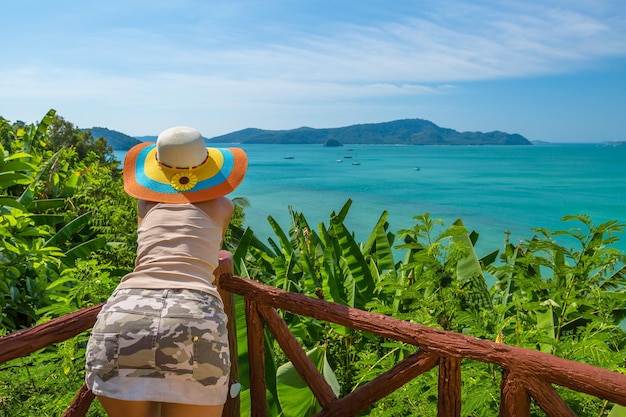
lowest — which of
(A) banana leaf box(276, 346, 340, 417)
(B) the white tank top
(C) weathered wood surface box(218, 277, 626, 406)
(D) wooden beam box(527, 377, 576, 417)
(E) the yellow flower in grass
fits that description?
(A) banana leaf box(276, 346, 340, 417)

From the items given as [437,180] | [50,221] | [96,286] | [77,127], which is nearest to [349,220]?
[77,127]

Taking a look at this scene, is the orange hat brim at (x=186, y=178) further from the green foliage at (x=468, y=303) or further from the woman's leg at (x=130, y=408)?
the green foliage at (x=468, y=303)

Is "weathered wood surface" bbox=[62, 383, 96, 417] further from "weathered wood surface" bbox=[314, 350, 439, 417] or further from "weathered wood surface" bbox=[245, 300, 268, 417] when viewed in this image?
"weathered wood surface" bbox=[314, 350, 439, 417]

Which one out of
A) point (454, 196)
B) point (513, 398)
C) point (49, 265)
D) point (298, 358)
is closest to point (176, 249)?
point (298, 358)

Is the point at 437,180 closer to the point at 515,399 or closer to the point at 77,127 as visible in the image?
the point at 77,127

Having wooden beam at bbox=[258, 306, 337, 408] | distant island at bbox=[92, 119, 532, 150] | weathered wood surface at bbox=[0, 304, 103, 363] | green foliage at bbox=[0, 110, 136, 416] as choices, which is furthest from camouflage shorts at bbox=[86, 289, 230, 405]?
distant island at bbox=[92, 119, 532, 150]

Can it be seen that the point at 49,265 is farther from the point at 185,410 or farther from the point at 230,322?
the point at 185,410

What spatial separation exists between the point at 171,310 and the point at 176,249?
0.73ft

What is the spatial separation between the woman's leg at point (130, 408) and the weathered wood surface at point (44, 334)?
0.37m

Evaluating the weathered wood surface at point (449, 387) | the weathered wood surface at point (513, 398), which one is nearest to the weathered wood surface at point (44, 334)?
the weathered wood surface at point (449, 387)

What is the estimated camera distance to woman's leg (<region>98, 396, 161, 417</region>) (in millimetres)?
1687

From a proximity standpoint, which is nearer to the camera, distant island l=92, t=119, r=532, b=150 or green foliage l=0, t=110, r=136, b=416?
green foliage l=0, t=110, r=136, b=416

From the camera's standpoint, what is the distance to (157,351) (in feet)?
5.28

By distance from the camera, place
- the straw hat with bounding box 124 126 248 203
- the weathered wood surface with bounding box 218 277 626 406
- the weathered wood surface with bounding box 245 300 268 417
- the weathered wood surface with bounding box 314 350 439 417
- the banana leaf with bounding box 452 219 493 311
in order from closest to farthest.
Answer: the weathered wood surface with bounding box 218 277 626 406, the weathered wood surface with bounding box 314 350 439 417, the straw hat with bounding box 124 126 248 203, the weathered wood surface with bounding box 245 300 268 417, the banana leaf with bounding box 452 219 493 311
